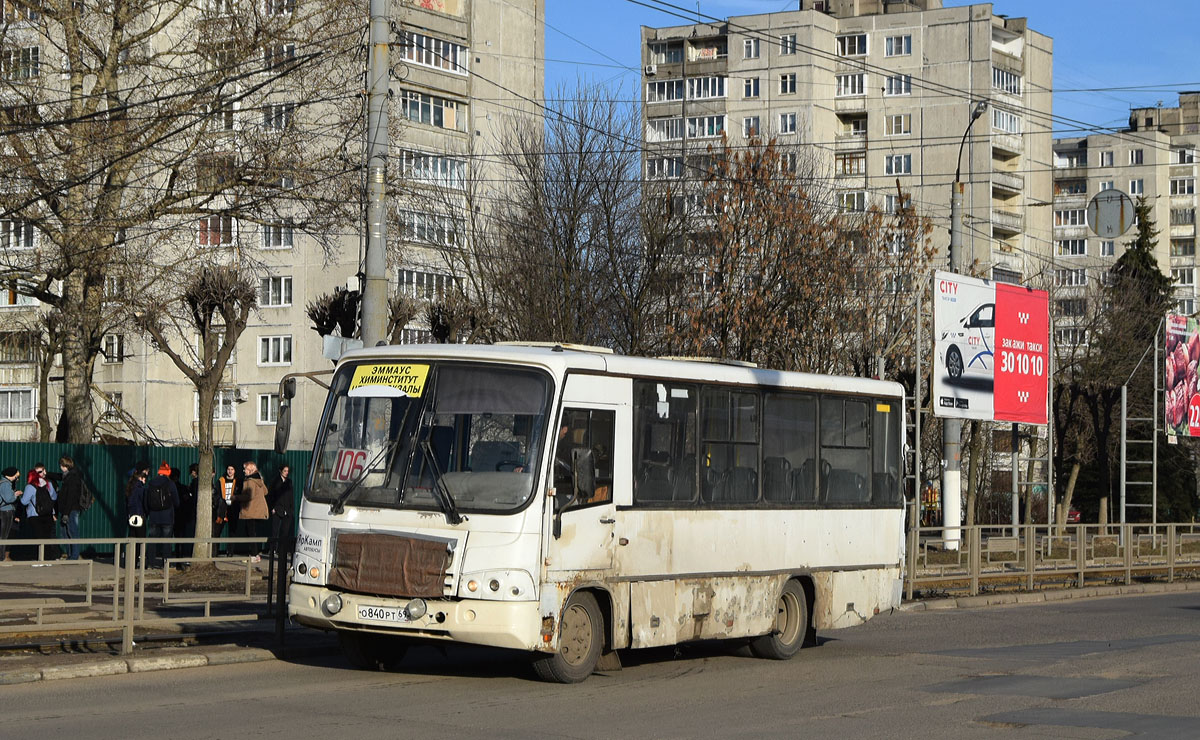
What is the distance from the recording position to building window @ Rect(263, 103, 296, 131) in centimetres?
2759

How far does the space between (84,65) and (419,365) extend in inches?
674

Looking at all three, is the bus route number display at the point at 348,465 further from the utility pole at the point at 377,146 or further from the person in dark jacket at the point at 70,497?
the person in dark jacket at the point at 70,497

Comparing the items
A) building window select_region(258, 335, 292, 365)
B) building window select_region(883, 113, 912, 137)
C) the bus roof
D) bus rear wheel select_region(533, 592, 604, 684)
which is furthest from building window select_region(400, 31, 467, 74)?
bus rear wheel select_region(533, 592, 604, 684)

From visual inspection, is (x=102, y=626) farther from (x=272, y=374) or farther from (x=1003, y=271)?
(x=272, y=374)

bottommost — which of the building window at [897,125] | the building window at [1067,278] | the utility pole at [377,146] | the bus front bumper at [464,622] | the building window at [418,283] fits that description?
the bus front bumper at [464,622]

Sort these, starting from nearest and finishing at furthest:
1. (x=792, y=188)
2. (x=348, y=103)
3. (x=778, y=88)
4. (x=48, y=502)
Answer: (x=48, y=502)
(x=348, y=103)
(x=792, y=188)
(x=778, y=88)

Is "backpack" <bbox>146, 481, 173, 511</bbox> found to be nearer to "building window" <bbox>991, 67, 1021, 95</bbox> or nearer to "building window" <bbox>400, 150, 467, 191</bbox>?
"building window" <bbox>400, 150, 467, 191</bbox>

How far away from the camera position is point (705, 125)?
302 feet

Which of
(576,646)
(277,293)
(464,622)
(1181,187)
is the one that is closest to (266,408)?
(277,293)

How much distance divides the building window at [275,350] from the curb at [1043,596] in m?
40.0

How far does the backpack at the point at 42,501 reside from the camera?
26531 millimetres

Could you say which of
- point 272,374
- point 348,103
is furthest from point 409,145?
point 348,103

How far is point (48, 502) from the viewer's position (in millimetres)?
26609

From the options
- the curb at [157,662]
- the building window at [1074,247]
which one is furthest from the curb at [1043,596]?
the building window at [1074,247]
